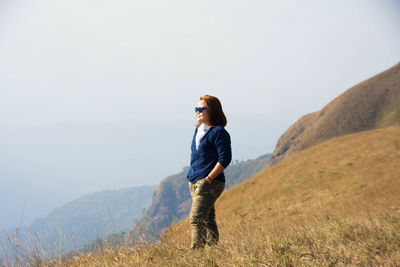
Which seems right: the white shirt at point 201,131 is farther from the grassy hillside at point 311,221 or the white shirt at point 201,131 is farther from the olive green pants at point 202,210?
the grassy hillside at point 311,221

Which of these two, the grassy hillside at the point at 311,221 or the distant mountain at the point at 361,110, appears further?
the distant mountain at the point at 361,110

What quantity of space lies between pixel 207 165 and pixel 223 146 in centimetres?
34

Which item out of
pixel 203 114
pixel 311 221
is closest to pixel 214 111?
pixel 203 114

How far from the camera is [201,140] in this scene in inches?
146

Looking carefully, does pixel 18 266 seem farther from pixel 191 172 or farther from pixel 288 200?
pixel 288 200

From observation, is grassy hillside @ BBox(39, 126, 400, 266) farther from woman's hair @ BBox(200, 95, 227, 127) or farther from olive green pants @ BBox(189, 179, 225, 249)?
woman's hair @ BBox(200, 95, 227, 127)

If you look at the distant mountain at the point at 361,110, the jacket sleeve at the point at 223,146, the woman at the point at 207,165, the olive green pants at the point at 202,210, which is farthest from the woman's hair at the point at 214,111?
the distant mountain at the point at 361,110

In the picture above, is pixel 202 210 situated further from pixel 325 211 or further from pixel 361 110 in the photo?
pixel 361 110

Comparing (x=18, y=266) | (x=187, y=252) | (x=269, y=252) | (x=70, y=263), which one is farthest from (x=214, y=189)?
(x=18, y=266)

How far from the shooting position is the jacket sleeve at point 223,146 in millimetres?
3370

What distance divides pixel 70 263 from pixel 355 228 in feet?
13.1

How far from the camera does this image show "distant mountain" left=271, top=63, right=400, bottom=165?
227ft

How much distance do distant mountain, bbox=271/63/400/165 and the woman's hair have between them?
242ft

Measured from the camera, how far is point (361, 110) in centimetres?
7544
